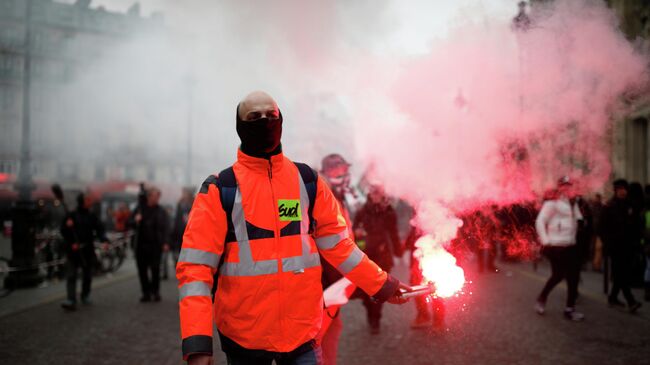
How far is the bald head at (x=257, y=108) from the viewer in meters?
2.50

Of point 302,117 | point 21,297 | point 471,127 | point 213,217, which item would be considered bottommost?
point 21,297

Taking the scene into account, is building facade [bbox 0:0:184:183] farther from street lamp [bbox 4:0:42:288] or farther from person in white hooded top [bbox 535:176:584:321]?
person in white hooded top [bbox 535:176:584:321]

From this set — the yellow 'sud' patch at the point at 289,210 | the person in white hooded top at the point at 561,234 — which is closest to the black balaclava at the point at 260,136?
the yellow 'sud' patch at the point at 289,210

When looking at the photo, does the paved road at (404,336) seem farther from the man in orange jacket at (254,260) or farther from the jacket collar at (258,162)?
the jacket collar at (258,162)

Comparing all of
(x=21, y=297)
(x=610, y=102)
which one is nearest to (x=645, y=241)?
(x=610, y=102)

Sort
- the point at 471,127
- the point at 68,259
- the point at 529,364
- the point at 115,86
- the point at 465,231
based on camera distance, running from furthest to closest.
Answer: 1. the point at 115,86
2. the point at 68,259
3. the point at 471,127
4. the point at 529,364
5. the point at 465,231

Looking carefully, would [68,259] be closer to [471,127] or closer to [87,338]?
[87,338]

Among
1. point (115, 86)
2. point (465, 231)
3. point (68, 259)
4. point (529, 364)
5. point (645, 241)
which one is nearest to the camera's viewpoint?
point (465, 231)

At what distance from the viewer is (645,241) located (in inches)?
341

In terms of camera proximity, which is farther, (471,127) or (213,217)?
(471,127)

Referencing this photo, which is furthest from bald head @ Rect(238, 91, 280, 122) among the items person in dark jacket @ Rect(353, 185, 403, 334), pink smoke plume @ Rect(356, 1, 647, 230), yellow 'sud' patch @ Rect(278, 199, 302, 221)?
person in dark jacket @ Rect(353, 185, 403, 334)

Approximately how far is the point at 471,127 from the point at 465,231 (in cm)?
187

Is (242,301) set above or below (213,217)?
below

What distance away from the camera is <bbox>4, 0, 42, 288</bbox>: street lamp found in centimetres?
992
